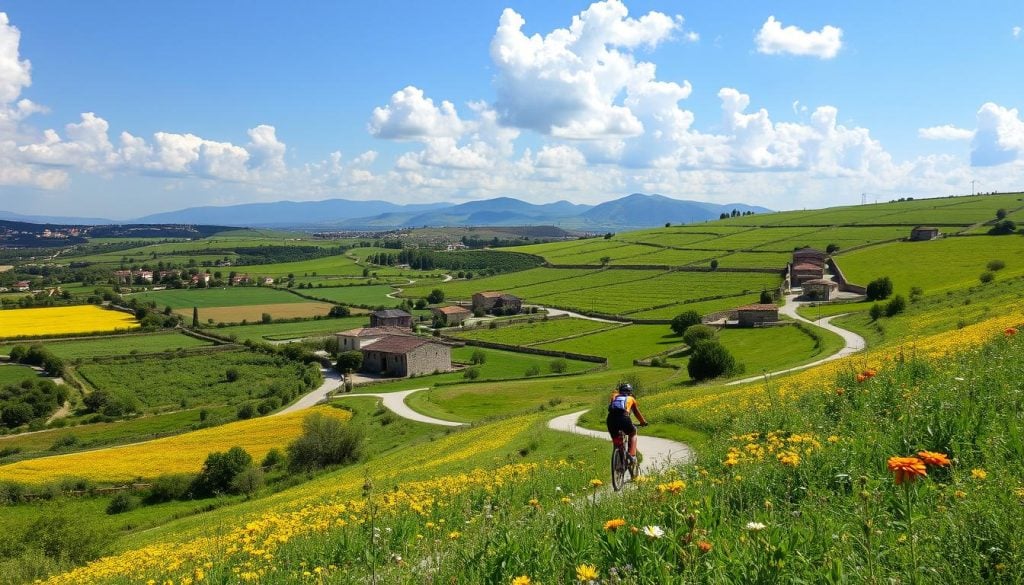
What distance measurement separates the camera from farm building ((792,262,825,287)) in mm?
104875

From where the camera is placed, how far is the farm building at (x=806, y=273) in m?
105

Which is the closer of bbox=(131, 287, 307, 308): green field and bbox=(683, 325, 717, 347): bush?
bbox=(683, 325, 717, 347): bush

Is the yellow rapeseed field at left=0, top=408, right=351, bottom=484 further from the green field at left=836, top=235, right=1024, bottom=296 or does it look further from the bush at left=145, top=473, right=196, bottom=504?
the green field at left=836, top=235, right=1024, bottom=296

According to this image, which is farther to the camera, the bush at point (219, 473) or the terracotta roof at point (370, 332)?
the terracotta roof at point (370, 332)

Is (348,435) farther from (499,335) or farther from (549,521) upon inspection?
(499,335)

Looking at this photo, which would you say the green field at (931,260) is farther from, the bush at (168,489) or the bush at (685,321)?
the bush at (168,489)

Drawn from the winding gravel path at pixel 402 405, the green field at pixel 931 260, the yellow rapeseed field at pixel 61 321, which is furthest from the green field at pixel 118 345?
the green field at pixel 931 260

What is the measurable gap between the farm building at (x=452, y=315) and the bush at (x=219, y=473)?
236ft

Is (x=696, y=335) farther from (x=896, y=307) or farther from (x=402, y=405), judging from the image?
(x=402, y=405)

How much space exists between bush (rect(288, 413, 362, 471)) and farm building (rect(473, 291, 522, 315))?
7822 centimetres

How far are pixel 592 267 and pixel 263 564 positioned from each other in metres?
147

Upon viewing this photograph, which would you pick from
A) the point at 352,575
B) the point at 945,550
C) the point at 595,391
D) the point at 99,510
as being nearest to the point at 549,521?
the point at 352,575

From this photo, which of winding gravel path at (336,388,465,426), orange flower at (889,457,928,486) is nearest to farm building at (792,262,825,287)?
winding gravel path at (336,388,465,426)

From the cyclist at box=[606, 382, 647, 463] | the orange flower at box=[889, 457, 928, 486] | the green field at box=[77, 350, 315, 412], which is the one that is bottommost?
the green field at box=[77, 350, 315, 412]
